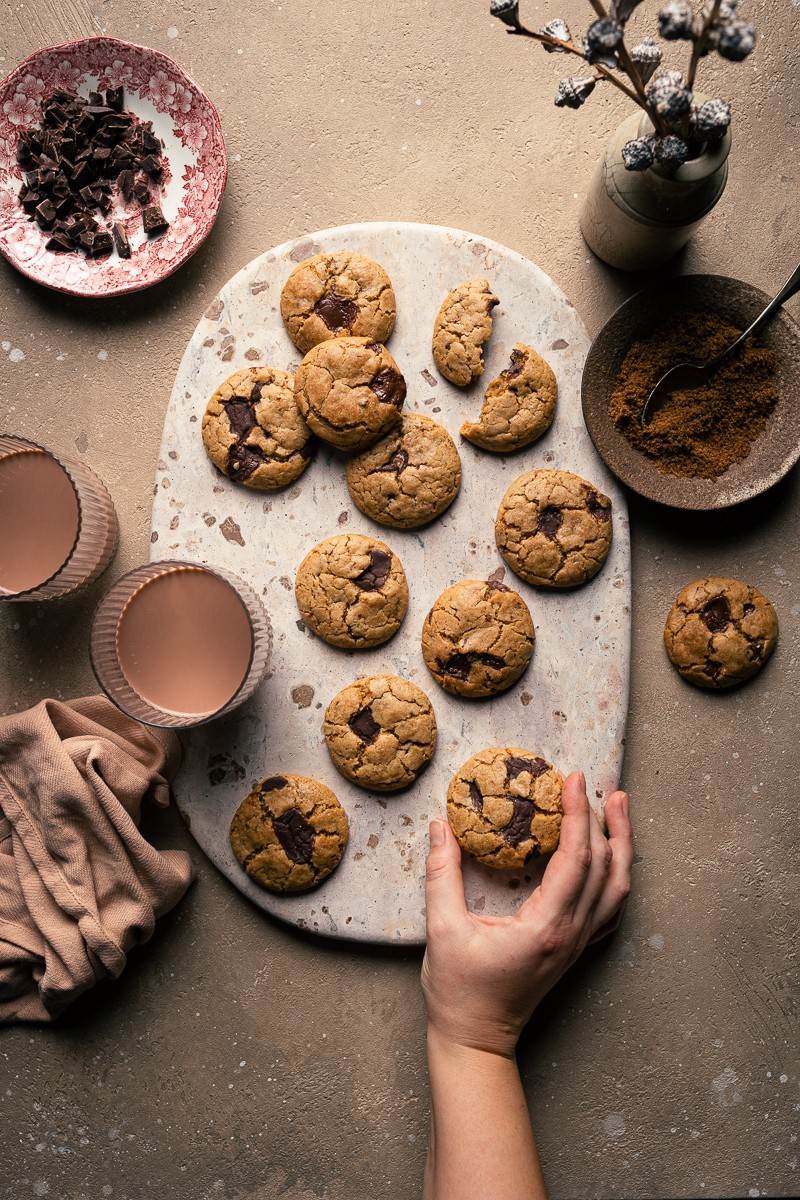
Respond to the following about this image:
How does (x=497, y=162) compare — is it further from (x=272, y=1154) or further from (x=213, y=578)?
(x=272, y=1154)

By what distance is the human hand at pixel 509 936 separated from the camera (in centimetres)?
169

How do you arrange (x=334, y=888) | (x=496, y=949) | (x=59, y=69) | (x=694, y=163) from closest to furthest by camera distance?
(x=694, y=163) → (x=496, y=949) → (x=334, y=888) → (x=59, y=69)

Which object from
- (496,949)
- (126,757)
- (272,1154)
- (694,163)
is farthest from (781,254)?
(272,1154)

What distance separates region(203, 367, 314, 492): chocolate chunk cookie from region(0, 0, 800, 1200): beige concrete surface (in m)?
0.32

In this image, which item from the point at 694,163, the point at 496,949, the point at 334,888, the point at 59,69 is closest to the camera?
the point at 694,163

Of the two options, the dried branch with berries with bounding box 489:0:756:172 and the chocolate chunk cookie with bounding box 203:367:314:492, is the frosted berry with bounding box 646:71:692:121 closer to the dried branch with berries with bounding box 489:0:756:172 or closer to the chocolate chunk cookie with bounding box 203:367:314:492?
the dried branch with berries with bounding box 489:0:756:172

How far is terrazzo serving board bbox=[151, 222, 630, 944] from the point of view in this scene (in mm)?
1812

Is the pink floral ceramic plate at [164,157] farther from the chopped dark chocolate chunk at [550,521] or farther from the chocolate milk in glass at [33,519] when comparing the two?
the chopped dark chocolate chunk at [550,521]

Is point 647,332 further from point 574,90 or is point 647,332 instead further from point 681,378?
point 574,90

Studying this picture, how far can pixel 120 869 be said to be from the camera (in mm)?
1794

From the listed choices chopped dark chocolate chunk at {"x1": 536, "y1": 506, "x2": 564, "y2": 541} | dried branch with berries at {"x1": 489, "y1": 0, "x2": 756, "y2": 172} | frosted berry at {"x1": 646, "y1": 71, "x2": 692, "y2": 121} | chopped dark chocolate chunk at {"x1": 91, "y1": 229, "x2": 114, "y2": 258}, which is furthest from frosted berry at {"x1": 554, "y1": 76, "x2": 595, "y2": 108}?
chopped dark chocolate chunk at {"x1": 91, "y1": 229, "x2": 114, "y2": 258}

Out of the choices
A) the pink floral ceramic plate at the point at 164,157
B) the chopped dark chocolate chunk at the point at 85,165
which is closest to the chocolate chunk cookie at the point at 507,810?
the pink floral ceramic plate at the point at 164,157

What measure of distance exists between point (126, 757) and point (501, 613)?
821 mm

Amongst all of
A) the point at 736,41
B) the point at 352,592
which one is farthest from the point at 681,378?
the point at 352,592
